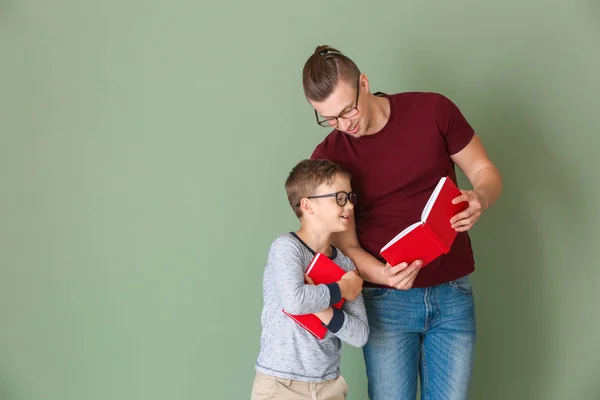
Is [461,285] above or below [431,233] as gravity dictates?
below

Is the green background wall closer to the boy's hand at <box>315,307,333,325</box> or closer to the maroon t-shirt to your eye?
the maroon t-shirt

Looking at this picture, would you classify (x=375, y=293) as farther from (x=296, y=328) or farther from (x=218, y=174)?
(x=218, y=174)

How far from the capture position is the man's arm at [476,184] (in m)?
1.86

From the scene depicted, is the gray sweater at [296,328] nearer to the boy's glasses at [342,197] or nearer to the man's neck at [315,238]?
the man's neck at [315,238]

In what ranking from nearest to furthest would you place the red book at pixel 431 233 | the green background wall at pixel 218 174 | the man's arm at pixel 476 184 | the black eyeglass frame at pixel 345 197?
the red book at pixel 431 233, the man's arm at pixel 476 184, the black eyeglass frame at pixel 345 197, the green background wall at pixel 218 174

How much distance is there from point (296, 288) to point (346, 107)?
536 mm

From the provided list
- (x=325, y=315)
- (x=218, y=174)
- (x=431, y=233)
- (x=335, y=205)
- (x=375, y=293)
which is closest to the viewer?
(x=431, y=233)

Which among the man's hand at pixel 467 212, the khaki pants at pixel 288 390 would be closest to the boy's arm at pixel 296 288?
the khaki pants at pixel 288 390

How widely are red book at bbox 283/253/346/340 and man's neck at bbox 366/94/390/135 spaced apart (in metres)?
0.43

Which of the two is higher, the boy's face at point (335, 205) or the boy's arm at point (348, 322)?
the boy's face at point (335, 205)

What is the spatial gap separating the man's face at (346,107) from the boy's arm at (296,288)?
39cm

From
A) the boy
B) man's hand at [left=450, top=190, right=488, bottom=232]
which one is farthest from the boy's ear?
man's hand at [left=450, top=190, right=488, bottom=232]

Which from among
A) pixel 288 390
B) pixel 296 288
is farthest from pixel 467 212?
pixel 288 390

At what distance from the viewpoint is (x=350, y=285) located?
1.91 metres
